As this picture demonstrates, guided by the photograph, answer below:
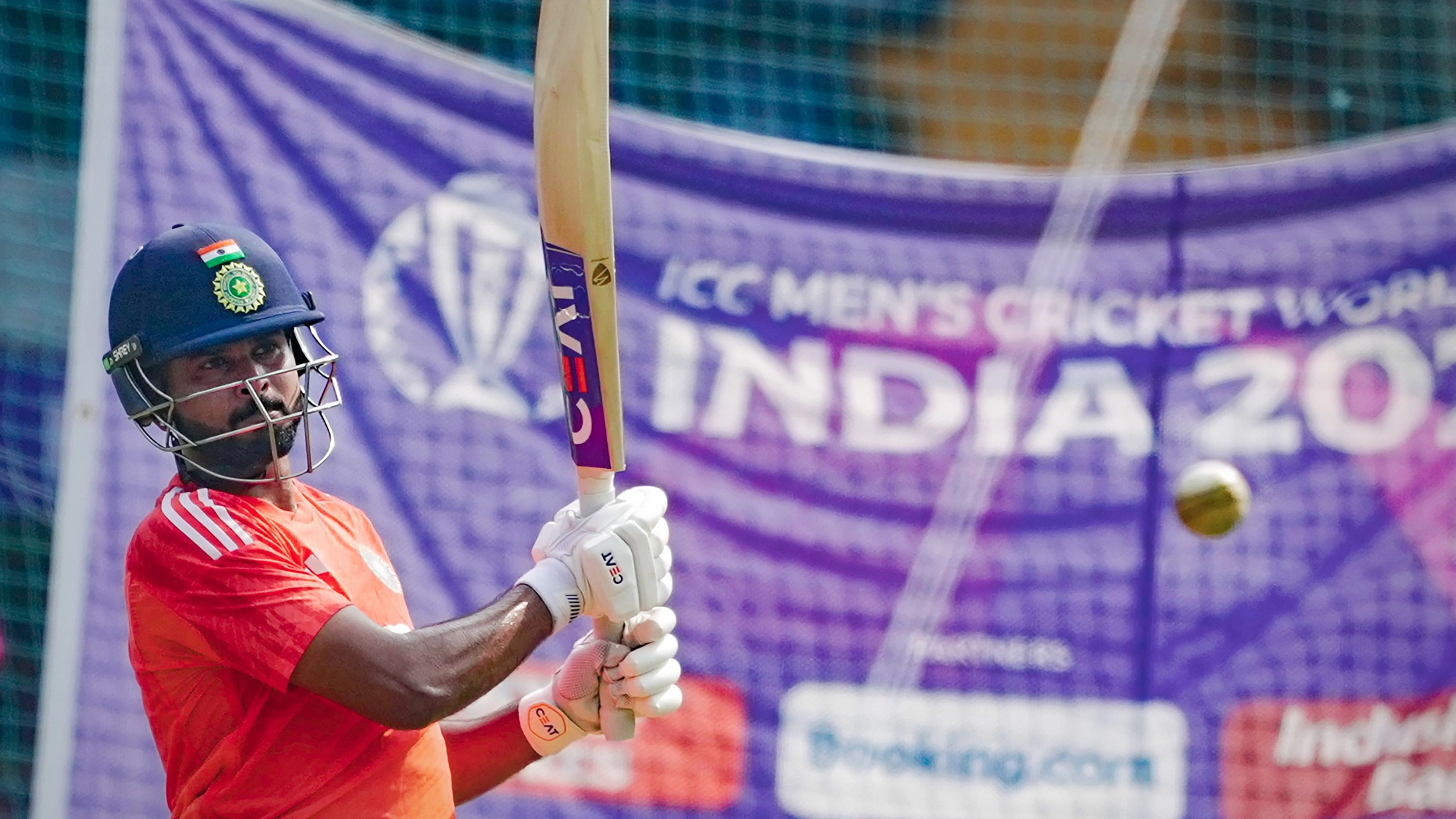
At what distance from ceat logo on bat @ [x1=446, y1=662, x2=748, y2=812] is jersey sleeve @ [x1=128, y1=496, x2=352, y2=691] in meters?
1.87

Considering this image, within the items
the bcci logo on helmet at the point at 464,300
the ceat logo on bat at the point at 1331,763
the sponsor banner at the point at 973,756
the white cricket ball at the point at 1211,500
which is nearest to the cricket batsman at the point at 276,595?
the bcci logo on helmet at the point at 464,300

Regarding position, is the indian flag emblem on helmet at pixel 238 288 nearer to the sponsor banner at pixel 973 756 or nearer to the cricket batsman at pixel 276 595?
the cricket batsman at pixel 276 595

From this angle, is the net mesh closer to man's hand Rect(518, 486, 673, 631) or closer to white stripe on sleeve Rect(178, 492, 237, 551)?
white stripe on sleeve Rect(178, 492, 237, 551)

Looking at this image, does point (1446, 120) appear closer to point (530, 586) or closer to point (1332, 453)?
point (1332, 453)

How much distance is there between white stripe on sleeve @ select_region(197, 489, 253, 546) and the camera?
2156 mm

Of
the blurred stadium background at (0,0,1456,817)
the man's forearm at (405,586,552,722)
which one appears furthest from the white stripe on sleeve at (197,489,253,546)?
the blurred stadium background at (0,0,1456,817)

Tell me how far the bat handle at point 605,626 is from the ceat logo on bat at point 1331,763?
7.79ft

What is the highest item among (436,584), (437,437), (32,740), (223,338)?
(223,338)

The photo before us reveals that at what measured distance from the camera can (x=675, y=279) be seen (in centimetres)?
427

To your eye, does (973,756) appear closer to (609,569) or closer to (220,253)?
(609,569)

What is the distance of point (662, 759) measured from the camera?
411 centimetres

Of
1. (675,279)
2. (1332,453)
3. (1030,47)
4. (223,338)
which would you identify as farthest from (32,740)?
(1030,47)

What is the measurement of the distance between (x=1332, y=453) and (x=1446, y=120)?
213 cm

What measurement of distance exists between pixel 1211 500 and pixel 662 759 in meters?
1.57
